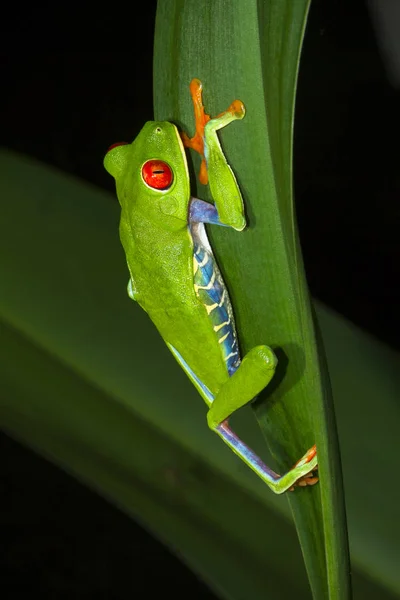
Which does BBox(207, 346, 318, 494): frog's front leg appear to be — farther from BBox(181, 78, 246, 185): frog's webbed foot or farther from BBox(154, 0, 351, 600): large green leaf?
BBox(181, 78, 246, 185): frog's webbed foot

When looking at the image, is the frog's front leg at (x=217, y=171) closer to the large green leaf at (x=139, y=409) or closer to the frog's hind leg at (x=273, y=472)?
the frog's hind leg at (x=273, y=472)

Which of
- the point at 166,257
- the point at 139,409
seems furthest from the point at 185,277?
the point at 139,409

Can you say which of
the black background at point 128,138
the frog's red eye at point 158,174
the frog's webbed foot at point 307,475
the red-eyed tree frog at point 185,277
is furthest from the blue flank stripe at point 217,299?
the black background at point 128,138

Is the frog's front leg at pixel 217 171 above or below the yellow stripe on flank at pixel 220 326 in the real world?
above

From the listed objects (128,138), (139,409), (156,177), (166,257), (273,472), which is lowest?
(273,472)

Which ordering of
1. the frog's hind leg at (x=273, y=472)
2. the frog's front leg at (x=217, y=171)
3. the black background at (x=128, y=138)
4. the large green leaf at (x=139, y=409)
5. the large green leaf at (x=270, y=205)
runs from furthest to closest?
the black background at (x=128, y=138) < the large green leaf at (x=139, y=409) < the frog's hind leg at (x=273, y=472) < the frog's front leg at (x=217, y=171) < the large green leaf at (x=270, y=205)

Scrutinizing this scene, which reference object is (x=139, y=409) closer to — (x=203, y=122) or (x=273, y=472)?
(x=273, y=472)

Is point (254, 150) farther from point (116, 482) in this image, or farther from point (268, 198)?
point (116, 482)
